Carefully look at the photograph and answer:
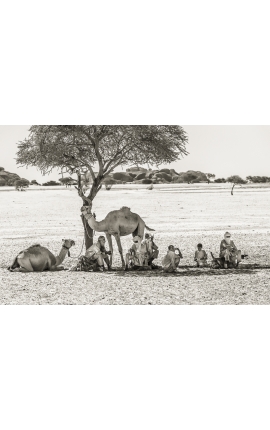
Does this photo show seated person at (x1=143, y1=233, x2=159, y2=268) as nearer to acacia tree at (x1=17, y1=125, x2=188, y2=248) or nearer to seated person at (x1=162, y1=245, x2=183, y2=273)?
seated person at (x1=162, y1=245, x2=183, y2=273)

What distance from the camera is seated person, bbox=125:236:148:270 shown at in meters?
15.6

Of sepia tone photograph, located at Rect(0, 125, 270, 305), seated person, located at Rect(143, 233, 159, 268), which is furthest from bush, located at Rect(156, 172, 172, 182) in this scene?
seated person, located at Rect(143, 233, 159, 268)

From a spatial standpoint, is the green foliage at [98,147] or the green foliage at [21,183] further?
the green foliage at [21,183]

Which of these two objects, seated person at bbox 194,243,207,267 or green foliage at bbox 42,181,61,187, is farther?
green foliage at bbox 42,181,61,187

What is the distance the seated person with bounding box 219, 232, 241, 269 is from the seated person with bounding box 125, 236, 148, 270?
6.47ft

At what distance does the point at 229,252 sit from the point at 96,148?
4564mm

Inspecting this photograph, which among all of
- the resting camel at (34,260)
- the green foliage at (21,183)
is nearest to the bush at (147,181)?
the green foliage at (21,183)

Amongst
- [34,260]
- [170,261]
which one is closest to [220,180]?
[170,261]

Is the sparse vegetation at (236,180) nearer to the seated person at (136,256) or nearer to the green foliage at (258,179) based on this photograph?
the green foliage at (258,179)

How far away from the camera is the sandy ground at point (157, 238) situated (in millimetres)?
13164

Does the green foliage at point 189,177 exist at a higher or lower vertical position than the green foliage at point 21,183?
higher

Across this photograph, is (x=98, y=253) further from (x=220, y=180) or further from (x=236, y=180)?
(x=236, y=180)

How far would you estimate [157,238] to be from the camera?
2141 centimetres

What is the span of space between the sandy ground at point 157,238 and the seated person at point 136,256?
1.61 ft
